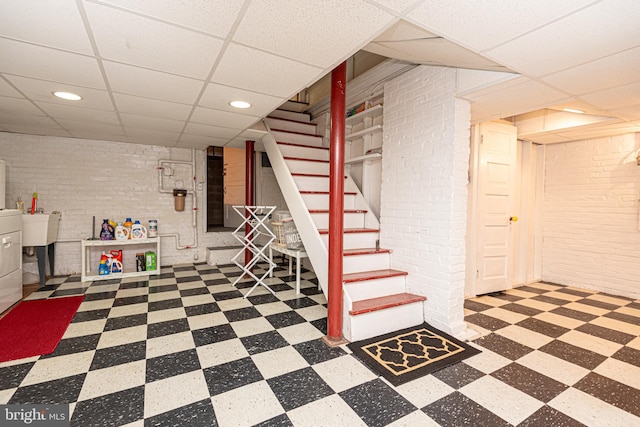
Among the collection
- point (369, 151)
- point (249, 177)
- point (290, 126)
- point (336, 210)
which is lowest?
point (336, 210)

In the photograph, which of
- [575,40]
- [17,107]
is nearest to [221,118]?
[17,107]

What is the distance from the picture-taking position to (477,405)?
170 cm

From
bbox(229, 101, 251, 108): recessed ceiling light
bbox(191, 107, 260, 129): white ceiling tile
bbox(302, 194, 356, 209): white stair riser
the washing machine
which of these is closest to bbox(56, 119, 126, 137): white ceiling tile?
the washing machine

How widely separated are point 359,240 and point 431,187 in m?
1.04

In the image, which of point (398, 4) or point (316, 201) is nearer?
point (398, 4)

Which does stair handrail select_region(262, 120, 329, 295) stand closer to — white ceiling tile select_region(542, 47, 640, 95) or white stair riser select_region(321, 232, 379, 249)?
white stair riser select_region(321, 232, 379, 249)

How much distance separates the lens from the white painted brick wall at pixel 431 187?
2570mm

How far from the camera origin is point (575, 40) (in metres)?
1.64

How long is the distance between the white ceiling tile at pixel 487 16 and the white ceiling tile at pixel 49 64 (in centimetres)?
223

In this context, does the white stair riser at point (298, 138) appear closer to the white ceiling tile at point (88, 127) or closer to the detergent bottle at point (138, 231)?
the white ceiling tile at point (88, 127)

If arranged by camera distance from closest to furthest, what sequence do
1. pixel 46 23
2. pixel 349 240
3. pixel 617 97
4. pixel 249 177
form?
1. pixel 46 23
2. pixel 617 97
3. pixel 349 240
4. pixel 249 177

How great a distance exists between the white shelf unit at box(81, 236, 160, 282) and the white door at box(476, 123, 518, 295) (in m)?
4.82

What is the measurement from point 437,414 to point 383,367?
1.60 feet

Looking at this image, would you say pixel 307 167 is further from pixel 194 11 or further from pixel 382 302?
pixel 194 11
